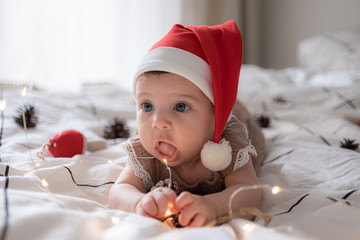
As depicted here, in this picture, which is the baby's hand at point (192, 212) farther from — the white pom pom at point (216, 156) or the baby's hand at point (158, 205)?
the white pom pom at point (216, 156)

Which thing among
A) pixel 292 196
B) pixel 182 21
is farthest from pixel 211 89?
pixel 182 21

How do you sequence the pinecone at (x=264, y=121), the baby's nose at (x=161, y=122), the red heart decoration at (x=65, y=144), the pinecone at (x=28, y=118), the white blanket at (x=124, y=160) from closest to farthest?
the white blanket at (x=124, y=160) < the baby's nose at (x=161, y=122) < the red heart decoration at (x=65, y=144) < the pinecone at (x=28, y=118) < the pinecone at (x=264, y=121)

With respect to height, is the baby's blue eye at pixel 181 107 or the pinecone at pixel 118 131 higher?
the baby's blue eye at pixel 181 107

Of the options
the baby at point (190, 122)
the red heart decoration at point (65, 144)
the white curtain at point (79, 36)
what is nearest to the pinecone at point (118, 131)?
the red heart decoration at point (65, 144)

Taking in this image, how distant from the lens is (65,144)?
0.89m

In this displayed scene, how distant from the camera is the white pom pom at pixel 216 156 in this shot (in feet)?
2.24

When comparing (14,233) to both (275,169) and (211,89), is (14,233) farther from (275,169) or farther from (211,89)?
(275,169)

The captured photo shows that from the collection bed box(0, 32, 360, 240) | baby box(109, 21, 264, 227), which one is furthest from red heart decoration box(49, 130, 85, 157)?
baby box(109, 21, 264, 227)

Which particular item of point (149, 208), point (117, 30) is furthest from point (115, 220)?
point (117, 30)

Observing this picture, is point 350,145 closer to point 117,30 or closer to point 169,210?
point 169,210

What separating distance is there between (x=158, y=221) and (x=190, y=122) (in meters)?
0.23

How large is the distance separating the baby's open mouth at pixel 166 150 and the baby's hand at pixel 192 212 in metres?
0.15

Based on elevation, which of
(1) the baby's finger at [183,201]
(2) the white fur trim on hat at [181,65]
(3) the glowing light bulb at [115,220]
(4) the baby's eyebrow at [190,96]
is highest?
(2) the white fur trim on hat at [181,65]

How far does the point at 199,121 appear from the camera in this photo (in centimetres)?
69
